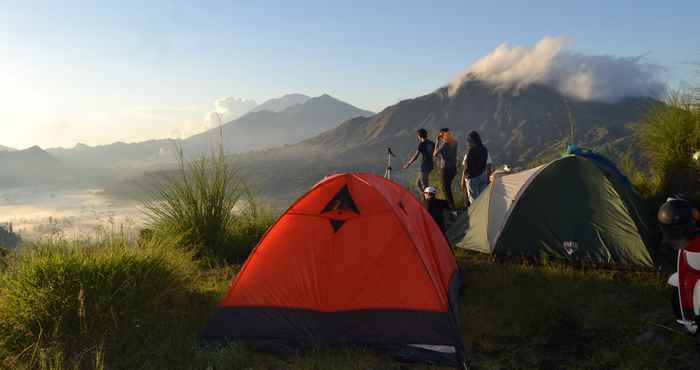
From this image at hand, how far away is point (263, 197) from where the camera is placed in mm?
9680

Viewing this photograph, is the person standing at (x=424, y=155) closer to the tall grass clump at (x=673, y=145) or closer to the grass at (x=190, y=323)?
the tall grass clump at (x=673, y=145)

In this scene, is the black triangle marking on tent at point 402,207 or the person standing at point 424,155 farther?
the person standing at point 424,155

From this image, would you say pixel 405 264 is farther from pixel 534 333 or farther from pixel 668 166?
pixel 668 166

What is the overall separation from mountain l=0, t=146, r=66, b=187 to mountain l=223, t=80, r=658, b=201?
8044cm

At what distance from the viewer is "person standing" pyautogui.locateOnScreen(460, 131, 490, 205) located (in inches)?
360

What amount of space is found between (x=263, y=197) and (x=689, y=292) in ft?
25.4

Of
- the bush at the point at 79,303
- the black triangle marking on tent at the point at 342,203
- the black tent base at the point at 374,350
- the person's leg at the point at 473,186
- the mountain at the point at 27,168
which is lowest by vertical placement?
the black tent base at the point at 374,350

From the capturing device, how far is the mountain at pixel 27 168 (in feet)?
518

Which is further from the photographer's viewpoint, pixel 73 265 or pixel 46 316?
pixel 73 265

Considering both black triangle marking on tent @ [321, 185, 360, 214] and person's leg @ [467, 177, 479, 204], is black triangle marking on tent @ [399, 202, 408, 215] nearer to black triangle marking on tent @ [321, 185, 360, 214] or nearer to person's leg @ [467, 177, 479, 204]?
black triangle marking on tent @ [321, 185, 360, 214]

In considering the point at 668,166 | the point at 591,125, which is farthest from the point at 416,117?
the point at 668,166

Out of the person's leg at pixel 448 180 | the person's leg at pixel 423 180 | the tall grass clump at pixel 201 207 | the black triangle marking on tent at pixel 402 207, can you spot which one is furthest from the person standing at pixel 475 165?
the tall grass clump at pixel 201 207

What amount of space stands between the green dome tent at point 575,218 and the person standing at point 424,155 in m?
3.68

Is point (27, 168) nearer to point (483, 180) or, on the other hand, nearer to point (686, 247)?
point (483, 180)
